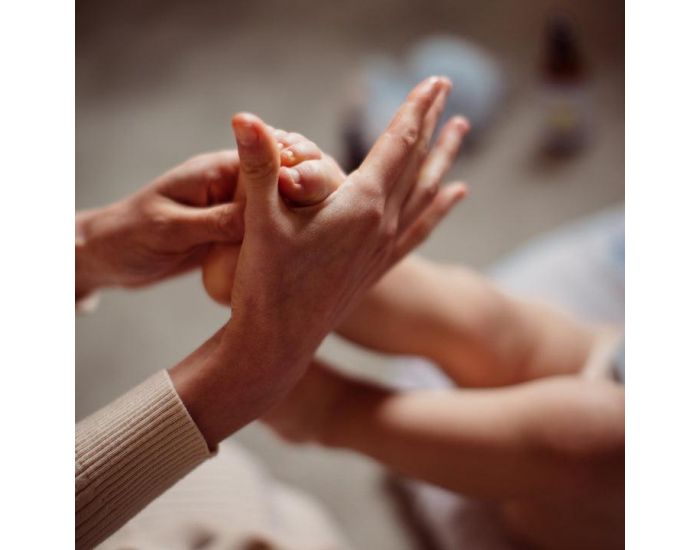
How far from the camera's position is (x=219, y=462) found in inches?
30.1

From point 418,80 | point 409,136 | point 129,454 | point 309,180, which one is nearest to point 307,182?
point 309,180

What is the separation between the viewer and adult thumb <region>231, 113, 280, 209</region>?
19.2 inches

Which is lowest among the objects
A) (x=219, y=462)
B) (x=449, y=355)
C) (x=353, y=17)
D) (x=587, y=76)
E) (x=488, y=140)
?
(x=219, y=462)

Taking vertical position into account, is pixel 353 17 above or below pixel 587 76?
above

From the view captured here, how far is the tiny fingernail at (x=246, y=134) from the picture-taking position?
0.49 metres

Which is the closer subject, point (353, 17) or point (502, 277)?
point (502, 277)

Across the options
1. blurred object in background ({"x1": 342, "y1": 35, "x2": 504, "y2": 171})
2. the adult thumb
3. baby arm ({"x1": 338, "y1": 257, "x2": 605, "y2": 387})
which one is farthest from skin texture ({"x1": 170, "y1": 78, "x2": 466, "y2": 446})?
blurred object in background ({"x1": 342, "y1": 35, "x2": 504, "y2": 171})

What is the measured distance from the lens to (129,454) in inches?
21.2

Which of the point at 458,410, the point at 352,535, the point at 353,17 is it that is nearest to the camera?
the point at 458,410

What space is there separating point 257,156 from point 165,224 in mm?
165
